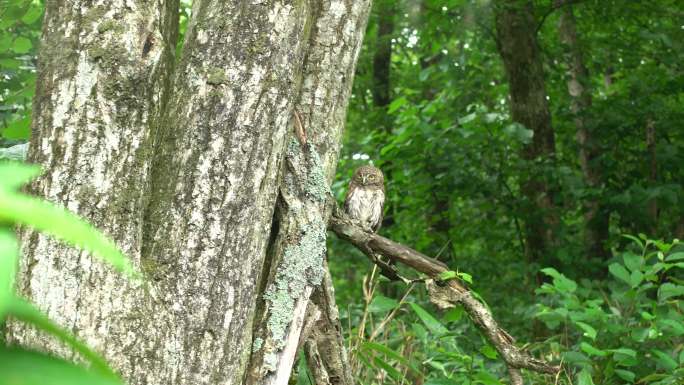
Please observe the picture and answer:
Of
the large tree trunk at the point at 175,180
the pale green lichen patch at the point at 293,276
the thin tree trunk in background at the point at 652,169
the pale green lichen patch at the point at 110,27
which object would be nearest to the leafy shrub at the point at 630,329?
the pale green lichen patch at the point at 293,276

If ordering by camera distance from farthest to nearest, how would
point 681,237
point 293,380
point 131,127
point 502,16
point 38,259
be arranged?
point 502,16 → point 681,237 → point 293,380 → point 131,127 → point 38,259

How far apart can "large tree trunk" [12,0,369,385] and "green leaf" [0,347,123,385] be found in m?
1.44

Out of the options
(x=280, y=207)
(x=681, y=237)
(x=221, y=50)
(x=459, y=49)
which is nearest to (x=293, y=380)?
(x=280, y=207)

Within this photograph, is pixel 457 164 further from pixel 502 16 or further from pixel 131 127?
pixel 131 127

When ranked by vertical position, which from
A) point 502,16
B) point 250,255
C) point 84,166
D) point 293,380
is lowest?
point 293,380

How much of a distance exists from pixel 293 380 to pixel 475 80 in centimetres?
654

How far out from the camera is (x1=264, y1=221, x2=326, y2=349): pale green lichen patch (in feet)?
8.66

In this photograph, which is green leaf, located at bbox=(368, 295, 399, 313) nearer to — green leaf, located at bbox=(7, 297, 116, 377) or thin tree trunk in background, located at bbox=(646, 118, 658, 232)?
green leaf, located at bbox=(7, 297, 116, 377)

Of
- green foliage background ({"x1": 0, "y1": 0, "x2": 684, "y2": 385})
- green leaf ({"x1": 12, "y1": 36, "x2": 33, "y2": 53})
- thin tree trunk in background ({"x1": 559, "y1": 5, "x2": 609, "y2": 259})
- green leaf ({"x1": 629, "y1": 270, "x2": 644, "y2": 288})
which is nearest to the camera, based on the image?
green leaf ({"x1": 629, "y1": 270, "x2": 644, "y2": 288})

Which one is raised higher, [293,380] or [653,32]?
[653,32]

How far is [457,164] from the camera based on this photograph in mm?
7988

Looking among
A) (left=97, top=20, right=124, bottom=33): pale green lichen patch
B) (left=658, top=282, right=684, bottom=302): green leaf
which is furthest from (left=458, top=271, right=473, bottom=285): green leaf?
(left=97, top=20, right=124, bottom=33): pale green lichen patch

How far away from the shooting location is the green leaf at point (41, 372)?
0.41m

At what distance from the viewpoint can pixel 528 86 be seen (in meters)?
8.17
